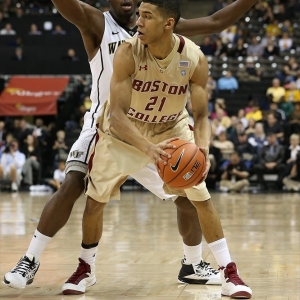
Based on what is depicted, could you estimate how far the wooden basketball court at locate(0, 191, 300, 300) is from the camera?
516cm

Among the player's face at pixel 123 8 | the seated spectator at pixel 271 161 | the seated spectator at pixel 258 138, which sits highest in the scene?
the player's face at pixel 123 8

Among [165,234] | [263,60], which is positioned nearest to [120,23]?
[165,234]

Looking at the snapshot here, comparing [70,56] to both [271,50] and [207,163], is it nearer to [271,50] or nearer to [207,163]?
[271,50]

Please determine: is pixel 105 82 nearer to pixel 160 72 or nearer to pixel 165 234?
pixel 160 72

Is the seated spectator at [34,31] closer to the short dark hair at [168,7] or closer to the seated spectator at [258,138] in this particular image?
the seated spectator at [258,138]

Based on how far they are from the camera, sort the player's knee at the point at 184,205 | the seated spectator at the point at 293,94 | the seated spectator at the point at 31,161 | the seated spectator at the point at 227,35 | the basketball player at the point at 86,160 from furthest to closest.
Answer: the seated spectator at the point at 227,35 → the seated spectator at the point at 293,94 → the seated spectator at the point at 31,161 → the player's knee at the point at 184,205 → the basketball player at the point at 86,160

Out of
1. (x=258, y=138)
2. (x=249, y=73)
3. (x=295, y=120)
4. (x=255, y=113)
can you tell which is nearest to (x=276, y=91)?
(x=255, y=113)

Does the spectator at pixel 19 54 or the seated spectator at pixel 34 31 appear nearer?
the spectator at pixel 19 54

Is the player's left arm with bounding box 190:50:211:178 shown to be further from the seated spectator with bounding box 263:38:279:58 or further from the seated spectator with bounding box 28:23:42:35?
the seated spectator with bounding box 28:23:42:35

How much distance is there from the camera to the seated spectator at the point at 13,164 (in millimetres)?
16719

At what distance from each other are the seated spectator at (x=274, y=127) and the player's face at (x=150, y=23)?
11812mm

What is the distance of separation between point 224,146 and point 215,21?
10.6m

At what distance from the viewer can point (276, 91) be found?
18109 mm

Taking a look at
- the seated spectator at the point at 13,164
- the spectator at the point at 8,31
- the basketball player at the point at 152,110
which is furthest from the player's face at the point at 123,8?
the spectator at the point at 8,31
